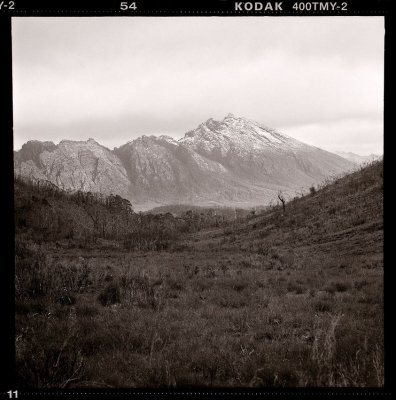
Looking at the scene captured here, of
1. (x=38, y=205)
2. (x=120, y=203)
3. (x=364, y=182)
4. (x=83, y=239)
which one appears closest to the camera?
(x=364, y=182)

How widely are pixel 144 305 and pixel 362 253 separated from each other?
10376 millimetres

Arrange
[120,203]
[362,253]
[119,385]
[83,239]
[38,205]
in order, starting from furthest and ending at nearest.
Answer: [120,203] < [38,205] < [83,239] < [362,253] < [119,385]

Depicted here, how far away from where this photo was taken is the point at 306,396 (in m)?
3.37
